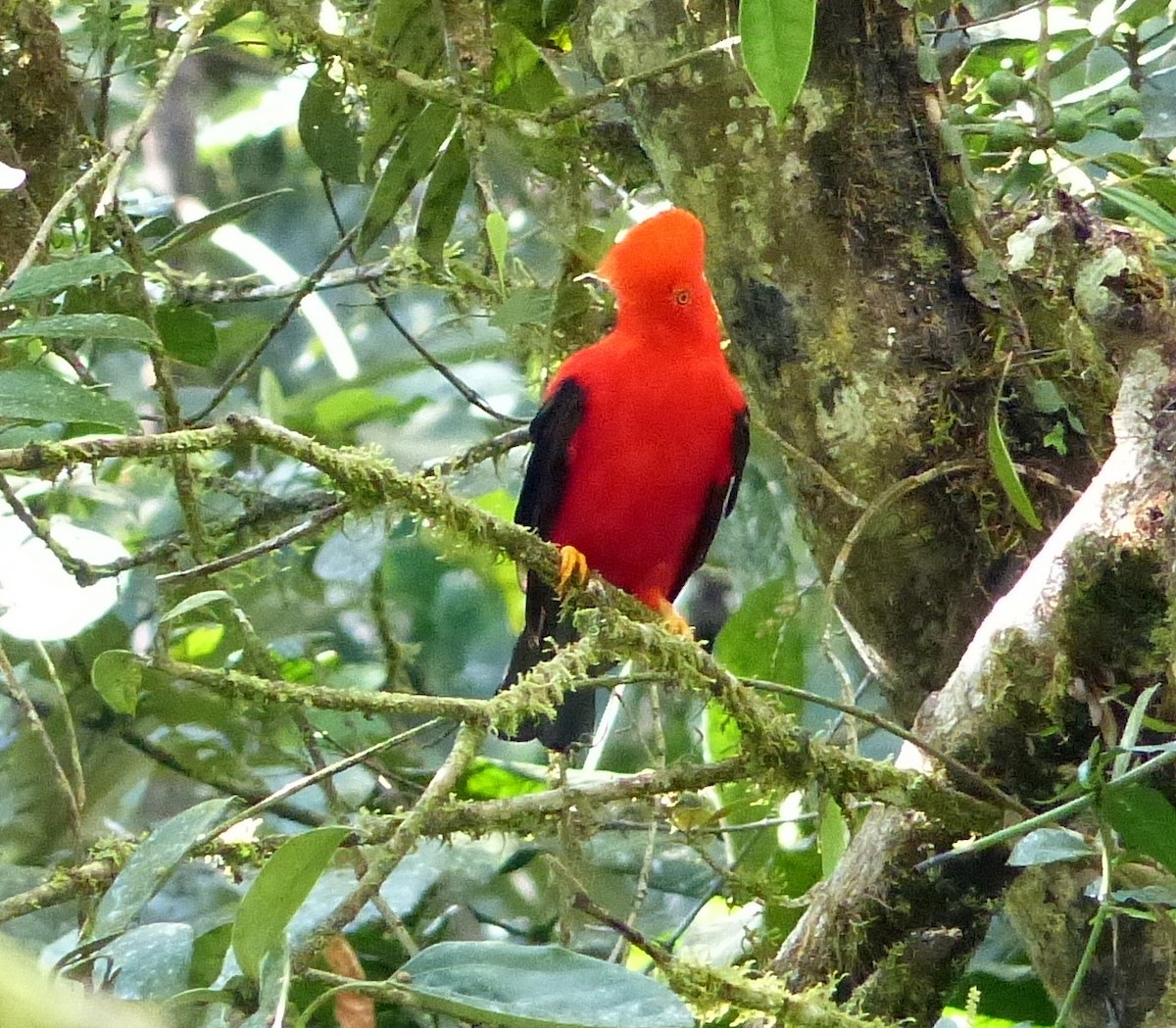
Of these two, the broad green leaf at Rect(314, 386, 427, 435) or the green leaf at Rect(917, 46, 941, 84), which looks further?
the broad green leaf at Rect(314, 386, 427, 435)

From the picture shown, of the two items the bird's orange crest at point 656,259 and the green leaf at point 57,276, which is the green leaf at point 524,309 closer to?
the bird's orange crest at point 656,259

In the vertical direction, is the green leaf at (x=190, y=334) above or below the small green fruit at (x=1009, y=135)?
below

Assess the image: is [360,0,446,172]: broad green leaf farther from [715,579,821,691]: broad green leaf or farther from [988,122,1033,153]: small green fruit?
[715,579,821,691]: broad green leaf

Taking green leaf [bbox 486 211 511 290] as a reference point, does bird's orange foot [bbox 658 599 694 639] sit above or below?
below

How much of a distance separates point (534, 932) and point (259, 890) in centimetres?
172

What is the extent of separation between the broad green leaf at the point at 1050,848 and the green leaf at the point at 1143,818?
5 cm

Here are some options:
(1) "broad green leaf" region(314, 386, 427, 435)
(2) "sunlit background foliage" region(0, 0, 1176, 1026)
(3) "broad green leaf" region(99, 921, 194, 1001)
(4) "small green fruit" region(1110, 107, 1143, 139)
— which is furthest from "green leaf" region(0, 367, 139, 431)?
(1) "broad green leaf" region(314, 386, 427, 435)

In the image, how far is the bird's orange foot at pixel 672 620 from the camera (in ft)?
9.42

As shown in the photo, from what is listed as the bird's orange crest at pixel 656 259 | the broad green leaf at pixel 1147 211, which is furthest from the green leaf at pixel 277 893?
the bird's orange crest at pixel 656 259

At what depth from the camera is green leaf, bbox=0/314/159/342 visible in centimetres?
143

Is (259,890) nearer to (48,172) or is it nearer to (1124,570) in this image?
(1124,570)

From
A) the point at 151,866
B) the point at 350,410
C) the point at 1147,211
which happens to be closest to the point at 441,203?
the point at 350,410

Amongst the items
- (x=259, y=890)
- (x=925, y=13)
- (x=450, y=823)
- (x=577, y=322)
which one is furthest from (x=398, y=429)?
(x=259, y=890)

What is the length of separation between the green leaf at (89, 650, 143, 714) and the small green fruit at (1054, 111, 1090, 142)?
5.50 feet
